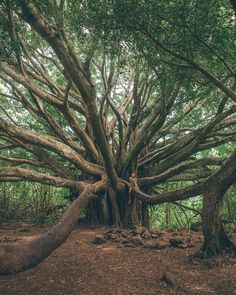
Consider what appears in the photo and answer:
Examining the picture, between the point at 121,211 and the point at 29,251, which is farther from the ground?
the point at 121,211

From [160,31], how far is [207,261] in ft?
10.9

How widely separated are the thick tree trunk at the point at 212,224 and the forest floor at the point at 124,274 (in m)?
0.21

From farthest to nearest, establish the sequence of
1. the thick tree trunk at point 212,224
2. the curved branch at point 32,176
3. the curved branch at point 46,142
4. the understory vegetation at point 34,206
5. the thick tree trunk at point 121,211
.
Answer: the understory vegetation at point 34,206 < the thick tree trunk at point 121,211 < the curved branch at point 32,176 < the curved branch at point 46,142 < the thick tree trunk at point 212,224

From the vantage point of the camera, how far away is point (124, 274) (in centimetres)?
466

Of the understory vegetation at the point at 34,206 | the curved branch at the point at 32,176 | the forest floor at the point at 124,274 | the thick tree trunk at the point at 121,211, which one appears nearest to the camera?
the forest floor at the point at 124,274

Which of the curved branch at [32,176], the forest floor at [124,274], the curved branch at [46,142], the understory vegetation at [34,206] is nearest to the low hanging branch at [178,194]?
the forest floor at [124,274]

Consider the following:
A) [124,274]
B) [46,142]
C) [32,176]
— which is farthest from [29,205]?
[124,274]

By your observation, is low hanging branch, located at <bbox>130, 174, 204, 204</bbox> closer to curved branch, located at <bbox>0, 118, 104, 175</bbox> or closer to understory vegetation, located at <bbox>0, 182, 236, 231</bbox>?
curved branch, located at <bbox>0, 118, 104, 175</bbox>

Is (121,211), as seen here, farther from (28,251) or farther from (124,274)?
(28,251)

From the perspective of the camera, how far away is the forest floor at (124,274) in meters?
4.05

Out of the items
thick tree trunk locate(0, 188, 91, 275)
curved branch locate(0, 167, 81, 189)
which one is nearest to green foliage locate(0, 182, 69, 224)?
curved branch locate(0, 167, 81, 189)

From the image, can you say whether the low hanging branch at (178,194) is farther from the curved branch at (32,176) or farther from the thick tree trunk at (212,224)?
the curved branch at (32,176)

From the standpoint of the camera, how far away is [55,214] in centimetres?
1052

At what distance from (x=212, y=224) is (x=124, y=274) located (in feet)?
5.33
